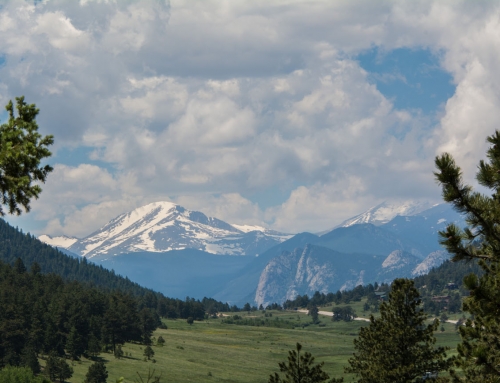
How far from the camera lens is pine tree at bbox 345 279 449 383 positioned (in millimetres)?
47312

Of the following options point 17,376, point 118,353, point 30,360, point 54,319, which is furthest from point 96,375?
point 54,319

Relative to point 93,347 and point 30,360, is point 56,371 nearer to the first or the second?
point 30,360

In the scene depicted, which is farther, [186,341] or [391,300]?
[186,341]

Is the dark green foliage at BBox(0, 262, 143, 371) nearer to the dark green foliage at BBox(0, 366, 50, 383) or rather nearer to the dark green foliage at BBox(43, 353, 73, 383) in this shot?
the dark green foliage at BBox(43, 353, 73, 383)

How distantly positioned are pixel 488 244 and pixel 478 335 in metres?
14.0

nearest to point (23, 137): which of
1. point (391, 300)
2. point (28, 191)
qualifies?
Result: point (28, 191)

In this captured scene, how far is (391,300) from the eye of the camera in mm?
49094

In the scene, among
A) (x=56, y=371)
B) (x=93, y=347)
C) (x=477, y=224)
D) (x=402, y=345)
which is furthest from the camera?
(x=93, y=347)

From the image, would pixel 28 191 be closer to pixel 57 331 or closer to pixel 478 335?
pixel 478 335

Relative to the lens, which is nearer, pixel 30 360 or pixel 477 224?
pixel 477 224

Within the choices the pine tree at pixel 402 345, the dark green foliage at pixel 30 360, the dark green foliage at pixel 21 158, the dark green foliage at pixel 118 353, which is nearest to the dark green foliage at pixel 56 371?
the dark green foliage at pixel 30 360

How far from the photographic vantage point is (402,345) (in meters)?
48.2

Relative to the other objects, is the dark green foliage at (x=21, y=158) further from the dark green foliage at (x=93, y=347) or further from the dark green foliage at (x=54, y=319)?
the dark green foliage at (x=93, y=347)

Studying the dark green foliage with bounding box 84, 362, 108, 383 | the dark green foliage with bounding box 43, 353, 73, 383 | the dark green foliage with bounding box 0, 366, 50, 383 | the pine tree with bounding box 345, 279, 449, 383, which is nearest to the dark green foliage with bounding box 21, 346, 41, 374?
the dark green foliage with bounding box 43, 353, 73, 383
